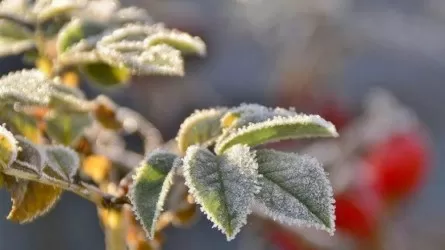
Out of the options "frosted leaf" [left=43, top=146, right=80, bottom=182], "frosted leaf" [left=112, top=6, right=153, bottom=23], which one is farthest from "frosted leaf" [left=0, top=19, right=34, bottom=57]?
"frosted leaf" [left=43, top=146, right=80, bottom=182]

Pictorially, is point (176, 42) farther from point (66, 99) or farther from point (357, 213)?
point (357, 213)

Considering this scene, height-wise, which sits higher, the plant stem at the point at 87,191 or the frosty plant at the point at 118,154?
the frosty plant at the point at 118,154

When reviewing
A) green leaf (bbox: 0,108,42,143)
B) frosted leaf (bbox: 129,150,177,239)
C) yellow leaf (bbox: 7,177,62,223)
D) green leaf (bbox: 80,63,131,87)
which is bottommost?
yellow leaf (bbox: 7,177,62,223)

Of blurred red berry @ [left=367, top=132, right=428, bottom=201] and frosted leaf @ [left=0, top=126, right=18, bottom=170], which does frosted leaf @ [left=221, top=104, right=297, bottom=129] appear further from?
blurred red berry @ [left=367, top=132, right=428, bottom=201]

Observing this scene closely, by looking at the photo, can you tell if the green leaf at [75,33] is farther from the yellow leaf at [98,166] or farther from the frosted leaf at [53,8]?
the yellow leaf at [98,166]

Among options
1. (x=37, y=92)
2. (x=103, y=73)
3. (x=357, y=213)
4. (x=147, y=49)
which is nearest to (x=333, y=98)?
(x=357, y=213)

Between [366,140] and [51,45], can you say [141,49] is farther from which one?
[366,140]

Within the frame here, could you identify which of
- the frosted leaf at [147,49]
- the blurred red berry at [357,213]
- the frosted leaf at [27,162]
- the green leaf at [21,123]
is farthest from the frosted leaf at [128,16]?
the blurred red berry at [357,213]

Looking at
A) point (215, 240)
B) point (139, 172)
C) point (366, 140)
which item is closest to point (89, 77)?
point (139, 172)
